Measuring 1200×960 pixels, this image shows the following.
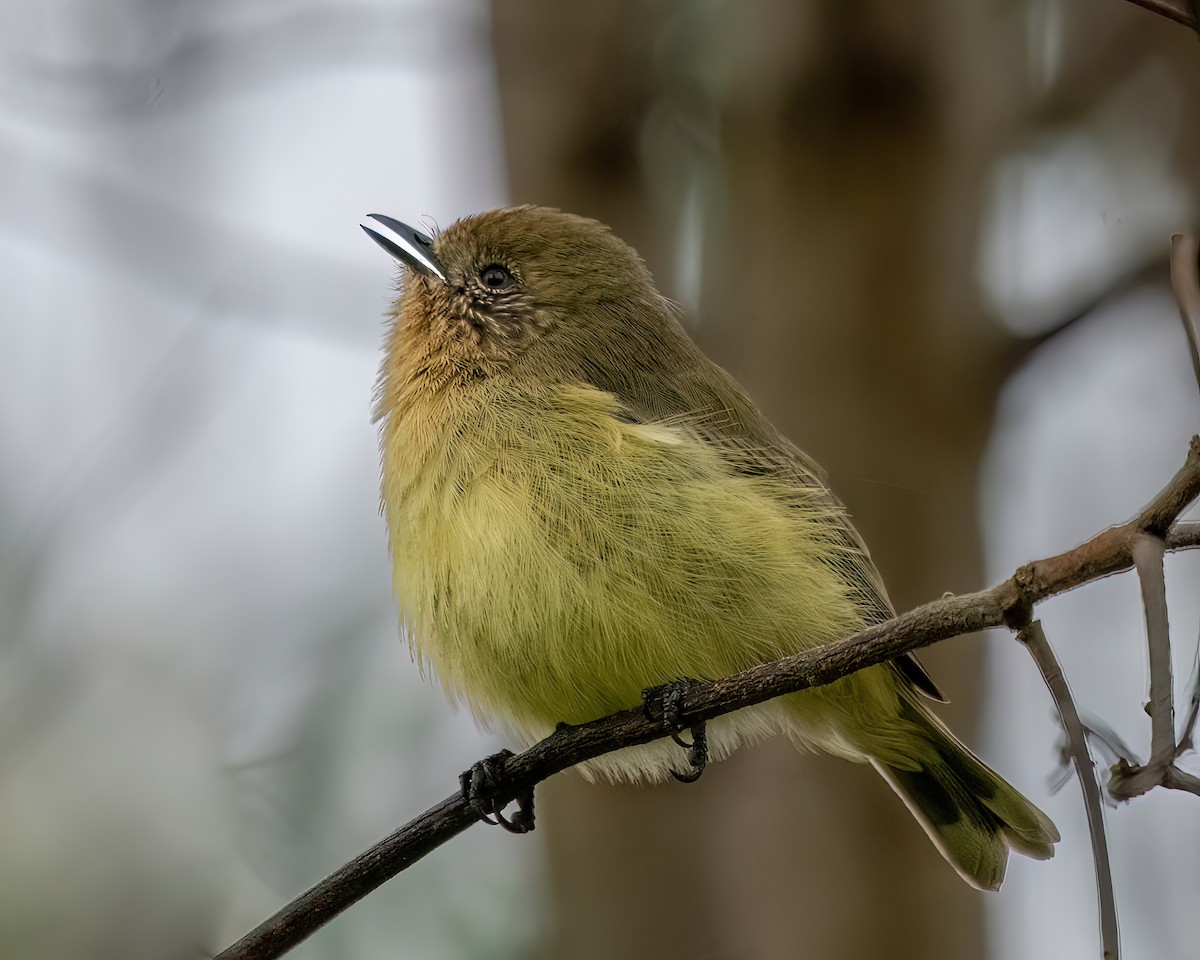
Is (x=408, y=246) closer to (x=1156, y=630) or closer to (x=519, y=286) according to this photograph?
(x=519, y=286)

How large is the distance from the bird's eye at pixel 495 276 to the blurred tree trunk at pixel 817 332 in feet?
2.49

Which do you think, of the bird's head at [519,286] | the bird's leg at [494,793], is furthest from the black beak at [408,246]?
the bird's leg at [494,793]

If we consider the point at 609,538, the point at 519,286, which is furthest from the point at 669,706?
the point at 519,286

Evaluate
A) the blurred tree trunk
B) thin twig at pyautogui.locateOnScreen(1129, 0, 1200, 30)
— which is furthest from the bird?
thin twig at pyautogui.locateOnScreen(1129, 0, 1200, 30)

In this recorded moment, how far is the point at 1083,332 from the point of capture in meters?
3.85

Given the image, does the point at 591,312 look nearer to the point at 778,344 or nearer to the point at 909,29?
the point at 778,344

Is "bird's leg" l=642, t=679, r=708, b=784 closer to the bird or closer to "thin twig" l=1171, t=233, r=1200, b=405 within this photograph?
the bird

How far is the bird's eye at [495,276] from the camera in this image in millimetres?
3818

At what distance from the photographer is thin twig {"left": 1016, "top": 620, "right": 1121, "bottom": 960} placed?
4.99 feet

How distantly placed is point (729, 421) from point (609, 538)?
68 cm

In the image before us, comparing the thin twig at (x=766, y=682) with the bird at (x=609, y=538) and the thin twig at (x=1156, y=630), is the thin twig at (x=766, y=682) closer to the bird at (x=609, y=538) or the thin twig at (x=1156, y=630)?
the thin twig at (x=1156, y=630)

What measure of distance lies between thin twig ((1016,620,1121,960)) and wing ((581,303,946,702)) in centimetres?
151

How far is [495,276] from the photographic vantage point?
3834mm

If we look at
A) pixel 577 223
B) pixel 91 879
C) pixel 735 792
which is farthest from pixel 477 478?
pixel 91 879
